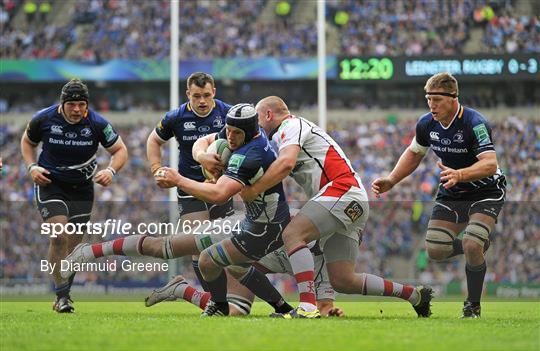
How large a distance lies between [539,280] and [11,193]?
19024 mm

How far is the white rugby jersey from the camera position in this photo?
390 inches

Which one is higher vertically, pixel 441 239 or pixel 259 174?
pixel 259 174

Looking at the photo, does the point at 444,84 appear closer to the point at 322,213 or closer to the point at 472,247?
the point at 472,247

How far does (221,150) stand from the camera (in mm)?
9641

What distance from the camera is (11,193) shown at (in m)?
32.4

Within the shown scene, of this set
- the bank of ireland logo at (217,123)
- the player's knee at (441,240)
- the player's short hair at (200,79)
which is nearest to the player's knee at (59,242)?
the bank of ireland logo at (217,123)

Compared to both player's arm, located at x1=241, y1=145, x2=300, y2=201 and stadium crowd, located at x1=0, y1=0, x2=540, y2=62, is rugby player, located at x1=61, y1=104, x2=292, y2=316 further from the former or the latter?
stadium crowd, located at x1=0, y1=0, x2=540, y2=62

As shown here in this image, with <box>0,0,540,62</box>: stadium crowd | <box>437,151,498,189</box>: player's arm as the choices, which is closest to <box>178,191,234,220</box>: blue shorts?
<box>437,151,498,189</box>: player's arm

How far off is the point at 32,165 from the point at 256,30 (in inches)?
1060

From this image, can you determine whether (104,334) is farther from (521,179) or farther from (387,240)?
(521,179)

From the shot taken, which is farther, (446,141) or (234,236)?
(446,141)

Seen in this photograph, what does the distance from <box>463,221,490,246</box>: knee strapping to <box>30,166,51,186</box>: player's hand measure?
189 inches

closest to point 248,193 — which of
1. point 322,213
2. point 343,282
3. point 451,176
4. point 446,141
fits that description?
point 322,213

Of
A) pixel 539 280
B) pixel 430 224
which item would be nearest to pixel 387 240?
pixel 539 280
